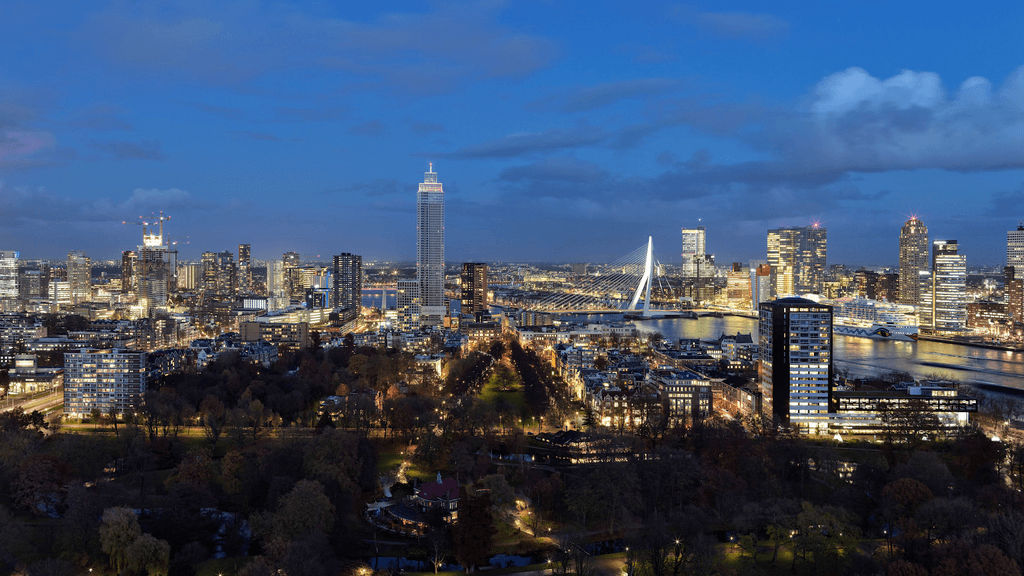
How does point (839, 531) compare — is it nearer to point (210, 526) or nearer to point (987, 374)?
point (210, 526)

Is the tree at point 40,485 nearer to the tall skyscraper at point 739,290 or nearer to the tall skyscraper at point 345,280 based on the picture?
the tall skyscraper at point 345,280

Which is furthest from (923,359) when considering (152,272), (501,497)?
(152,272)

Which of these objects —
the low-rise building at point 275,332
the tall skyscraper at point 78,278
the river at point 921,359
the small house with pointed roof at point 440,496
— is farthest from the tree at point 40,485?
the tall skyscraper at point 78,278

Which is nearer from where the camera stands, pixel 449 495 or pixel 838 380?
pixel 449 495

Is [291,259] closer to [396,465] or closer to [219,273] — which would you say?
[219,273]

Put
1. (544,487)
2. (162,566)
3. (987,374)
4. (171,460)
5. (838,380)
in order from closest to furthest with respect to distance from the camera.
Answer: (162,566) < (544,487) < (171,460) < (838,380) < (987,374)

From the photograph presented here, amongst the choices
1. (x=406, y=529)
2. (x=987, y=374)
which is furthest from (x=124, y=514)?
(x=987, y=374)
